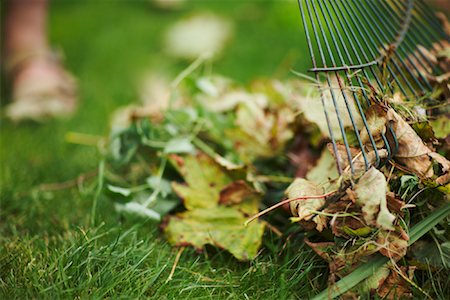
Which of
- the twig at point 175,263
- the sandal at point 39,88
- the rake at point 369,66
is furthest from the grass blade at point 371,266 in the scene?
the sandal at point 39,88

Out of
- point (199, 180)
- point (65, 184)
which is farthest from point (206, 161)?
point (65, 184)

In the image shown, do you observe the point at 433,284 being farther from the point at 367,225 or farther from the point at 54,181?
the point at 54,181

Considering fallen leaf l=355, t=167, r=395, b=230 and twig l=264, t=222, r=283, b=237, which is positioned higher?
fallen leaf l=355, t=167, r=395, b=230

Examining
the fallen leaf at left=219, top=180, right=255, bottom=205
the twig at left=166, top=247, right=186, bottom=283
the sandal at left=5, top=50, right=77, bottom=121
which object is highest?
the fallen leaf at left=219, top=180, right=255, bottom=205

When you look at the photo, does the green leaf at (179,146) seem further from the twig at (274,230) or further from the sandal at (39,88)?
the sandal at (39,88)

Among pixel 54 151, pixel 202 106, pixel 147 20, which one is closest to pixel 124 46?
pixel 147 20

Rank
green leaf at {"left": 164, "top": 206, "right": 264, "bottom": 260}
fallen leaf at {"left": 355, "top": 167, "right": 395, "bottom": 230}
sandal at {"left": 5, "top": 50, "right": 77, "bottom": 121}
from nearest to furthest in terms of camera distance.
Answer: fallen leaf at {"left": 355, "top": 167, "right": 395, "bottom": 230} < green leaf at {"left": 164, "top": 206, "right": 264, "bottom": 260} < sandal at {"left": 5, "top": 50, "right": 77, "bottom": 121}

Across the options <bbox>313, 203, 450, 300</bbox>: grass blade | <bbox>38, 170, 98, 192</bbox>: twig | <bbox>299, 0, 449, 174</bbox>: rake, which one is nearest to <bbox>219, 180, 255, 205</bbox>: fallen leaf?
<bbox>299, 0, 449, 174</bbox>: rake

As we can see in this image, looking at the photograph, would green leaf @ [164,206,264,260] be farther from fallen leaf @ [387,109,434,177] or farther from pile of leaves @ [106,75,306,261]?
fallen leaf @ [387,109,434,177]
